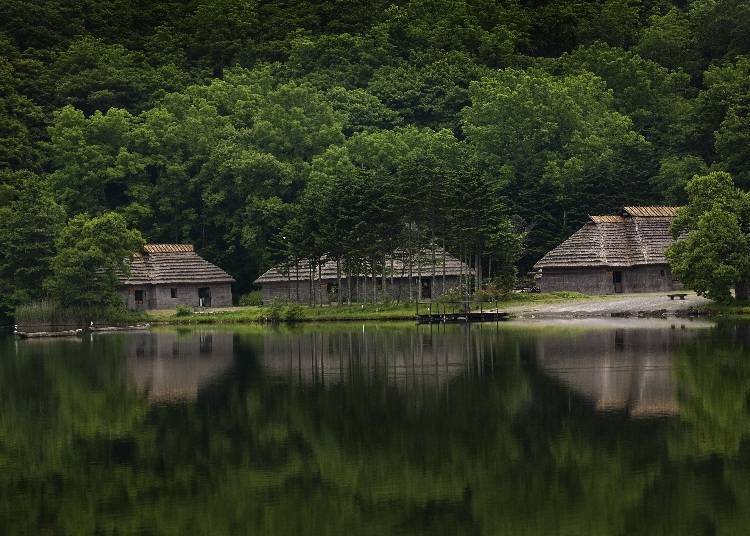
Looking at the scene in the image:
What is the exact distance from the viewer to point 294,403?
3434 cm

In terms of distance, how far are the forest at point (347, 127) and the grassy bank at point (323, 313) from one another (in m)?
3.03

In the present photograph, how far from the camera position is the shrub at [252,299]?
83.6 meters

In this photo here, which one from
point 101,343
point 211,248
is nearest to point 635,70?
point 211,248

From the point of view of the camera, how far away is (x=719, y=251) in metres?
61.4

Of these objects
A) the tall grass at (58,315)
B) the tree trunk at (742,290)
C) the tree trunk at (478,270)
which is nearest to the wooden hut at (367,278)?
the tree trunk at (478,270)

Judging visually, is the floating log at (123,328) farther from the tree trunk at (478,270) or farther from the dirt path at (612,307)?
the dirt path at (612,307)

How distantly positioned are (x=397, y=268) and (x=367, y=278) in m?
1.81

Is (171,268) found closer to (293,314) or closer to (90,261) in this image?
(90,261)

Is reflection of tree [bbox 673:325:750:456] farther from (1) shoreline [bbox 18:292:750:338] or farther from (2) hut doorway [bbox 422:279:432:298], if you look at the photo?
(2) hut doorway [bbox 422:279:432:298]

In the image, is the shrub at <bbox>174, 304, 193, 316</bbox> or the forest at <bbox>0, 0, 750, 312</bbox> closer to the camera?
the forest at <bbox>0, 0, 750, 312</bbox>

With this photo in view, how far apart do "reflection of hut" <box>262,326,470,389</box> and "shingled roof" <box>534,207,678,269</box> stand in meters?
19.0

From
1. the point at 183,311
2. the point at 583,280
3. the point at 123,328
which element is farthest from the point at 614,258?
the point at 123,328

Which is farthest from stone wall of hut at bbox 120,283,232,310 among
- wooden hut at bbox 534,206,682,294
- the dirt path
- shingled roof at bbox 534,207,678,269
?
the dirt path

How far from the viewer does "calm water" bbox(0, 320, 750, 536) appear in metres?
21.5
